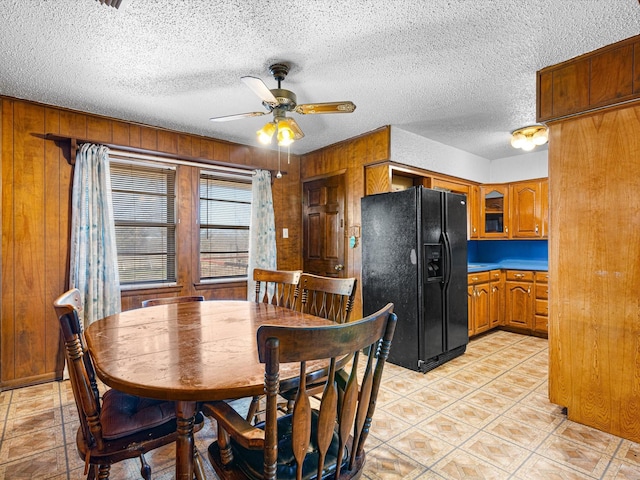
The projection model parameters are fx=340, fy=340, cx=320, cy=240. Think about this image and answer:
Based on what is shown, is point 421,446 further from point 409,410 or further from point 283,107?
point 283,107

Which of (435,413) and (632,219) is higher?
(632,219)

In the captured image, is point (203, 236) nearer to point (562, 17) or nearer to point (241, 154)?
point (241, 154)

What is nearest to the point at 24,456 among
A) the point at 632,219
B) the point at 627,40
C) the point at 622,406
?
the point at 622,406

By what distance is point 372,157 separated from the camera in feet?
12.3

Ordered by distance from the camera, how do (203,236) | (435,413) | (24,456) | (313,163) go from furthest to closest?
(313,163) → (203,236) → (435,413) → (24,456)

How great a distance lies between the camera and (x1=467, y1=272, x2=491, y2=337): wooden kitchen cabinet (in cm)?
405

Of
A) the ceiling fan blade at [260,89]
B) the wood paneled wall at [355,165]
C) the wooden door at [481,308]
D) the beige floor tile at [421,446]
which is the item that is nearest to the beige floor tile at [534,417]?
the beige floor tile at [421,446]

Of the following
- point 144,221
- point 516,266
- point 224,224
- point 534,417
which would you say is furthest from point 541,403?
point 144,221

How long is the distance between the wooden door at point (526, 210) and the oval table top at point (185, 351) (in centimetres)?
395

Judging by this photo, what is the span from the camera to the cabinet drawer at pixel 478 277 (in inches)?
159

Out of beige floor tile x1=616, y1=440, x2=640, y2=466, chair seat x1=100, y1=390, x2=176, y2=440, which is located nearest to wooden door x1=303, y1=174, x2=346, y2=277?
beige floor tile x1=616, y1=440, x2=640, y2=466

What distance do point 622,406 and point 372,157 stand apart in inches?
112

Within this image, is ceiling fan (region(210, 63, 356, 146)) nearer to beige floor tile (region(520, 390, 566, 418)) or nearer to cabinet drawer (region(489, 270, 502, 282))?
beige floor tile (region(520, 390, 566, 418))

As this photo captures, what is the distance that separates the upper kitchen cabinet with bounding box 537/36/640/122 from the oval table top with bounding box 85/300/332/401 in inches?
84.1
